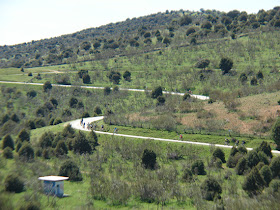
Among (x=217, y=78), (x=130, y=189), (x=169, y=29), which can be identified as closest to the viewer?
(x=130, y=189)

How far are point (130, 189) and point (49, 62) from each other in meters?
95.9

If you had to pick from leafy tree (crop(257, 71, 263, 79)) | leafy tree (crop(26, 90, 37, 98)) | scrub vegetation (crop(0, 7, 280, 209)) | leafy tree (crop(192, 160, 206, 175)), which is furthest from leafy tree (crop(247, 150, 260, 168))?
leafy tree (crop(26, 90, 37, 98))

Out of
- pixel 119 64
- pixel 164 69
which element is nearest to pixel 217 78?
pixel 164 69

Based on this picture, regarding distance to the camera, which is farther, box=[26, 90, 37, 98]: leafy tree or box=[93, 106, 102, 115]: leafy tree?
box=[26, 90, 37, 98]: leafy tree

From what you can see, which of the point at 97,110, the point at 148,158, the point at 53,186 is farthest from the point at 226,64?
the point at 53,186

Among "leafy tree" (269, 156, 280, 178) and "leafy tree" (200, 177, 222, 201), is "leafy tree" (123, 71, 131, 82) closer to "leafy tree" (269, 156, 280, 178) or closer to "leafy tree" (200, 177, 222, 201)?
"leafy tree" (269, 156, 280, 178)

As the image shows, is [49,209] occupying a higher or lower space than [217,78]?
higher

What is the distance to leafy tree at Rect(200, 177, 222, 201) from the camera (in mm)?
20344

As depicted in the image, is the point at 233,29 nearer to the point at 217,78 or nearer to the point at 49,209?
the point at 217,78

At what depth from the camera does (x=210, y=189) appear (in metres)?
20.9

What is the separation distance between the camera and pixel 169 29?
118250 mm

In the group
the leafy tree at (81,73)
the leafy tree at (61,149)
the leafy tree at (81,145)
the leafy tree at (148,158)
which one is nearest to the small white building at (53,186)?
the leafy tree at (148,158)

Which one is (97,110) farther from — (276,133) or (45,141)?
(276,133)

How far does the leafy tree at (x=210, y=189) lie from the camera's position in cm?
2034
